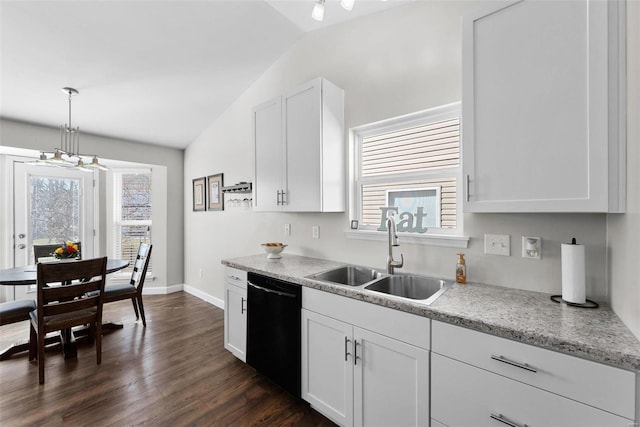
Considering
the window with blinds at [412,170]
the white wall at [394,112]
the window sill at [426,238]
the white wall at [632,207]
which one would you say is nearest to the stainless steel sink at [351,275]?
the white wall at [394,112]

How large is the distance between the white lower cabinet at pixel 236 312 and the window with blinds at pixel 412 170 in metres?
1.14

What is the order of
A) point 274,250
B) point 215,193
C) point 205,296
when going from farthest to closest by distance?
point 205,296 → point 215,193 → point 274,250

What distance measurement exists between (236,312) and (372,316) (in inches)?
54.6

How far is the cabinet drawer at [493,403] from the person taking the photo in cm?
95

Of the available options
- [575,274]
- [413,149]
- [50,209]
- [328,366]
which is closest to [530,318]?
[575,274]

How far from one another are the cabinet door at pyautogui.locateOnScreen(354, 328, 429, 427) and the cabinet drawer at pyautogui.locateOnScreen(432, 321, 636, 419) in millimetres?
161

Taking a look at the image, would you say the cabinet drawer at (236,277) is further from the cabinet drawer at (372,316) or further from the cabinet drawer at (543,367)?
the cabinet drawer at (543,367)

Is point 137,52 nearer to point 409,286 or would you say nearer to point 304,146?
point 304,146

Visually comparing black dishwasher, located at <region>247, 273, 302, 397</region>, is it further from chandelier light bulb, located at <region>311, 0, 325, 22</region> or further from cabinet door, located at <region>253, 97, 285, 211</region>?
chandelier light bulb, located at <region>311, 0, 325, 22</region>

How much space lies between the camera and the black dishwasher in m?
1.86

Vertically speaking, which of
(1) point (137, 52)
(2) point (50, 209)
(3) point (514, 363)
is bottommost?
(3) point (514, 363)

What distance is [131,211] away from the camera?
14.2 feet

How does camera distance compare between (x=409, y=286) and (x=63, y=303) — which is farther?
(x=63, y=303)

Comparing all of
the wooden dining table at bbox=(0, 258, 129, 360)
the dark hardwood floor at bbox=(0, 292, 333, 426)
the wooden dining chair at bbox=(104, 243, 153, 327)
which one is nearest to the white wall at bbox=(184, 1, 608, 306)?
the wooden dining chair at bbox=(104, 243, 153, 327)
